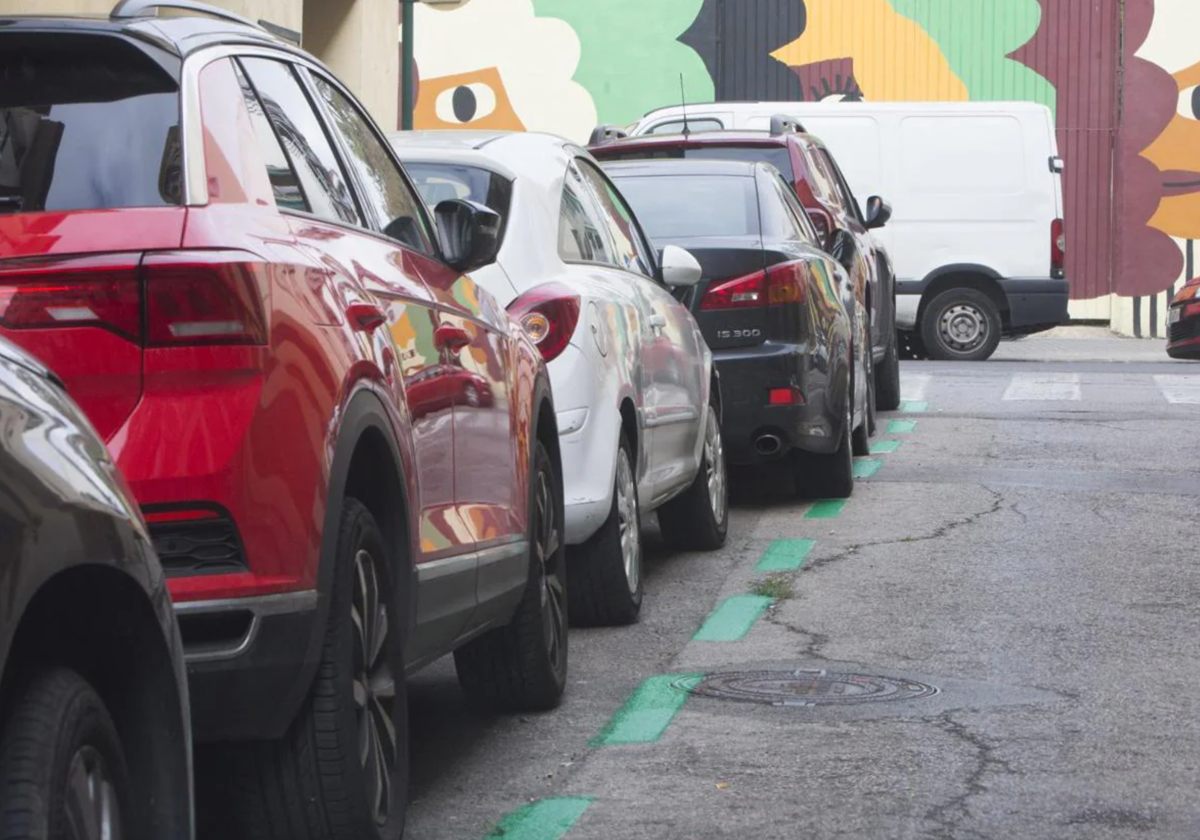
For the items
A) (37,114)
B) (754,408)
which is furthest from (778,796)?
(754,408)

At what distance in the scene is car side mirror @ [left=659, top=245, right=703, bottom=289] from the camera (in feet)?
29.9

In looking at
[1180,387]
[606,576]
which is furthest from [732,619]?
[1180,387]

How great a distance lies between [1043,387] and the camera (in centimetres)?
1941

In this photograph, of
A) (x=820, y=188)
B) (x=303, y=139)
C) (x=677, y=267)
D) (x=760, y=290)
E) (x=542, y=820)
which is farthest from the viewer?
(x=820, y=188)

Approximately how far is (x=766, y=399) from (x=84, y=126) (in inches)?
264

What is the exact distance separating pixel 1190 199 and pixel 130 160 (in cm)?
→ 2978

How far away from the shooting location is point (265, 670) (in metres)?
4.01

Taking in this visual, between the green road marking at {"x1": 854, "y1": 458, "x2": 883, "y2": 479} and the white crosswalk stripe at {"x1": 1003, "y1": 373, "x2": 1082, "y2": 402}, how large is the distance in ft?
15.7

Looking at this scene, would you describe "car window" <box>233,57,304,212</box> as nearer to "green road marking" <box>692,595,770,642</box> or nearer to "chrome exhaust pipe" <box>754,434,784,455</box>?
"green road marking" <box>692,595,770,642</box>

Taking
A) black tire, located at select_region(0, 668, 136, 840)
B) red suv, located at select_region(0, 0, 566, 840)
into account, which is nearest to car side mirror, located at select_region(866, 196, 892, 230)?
red suv, located at select_region(0, 0, 566, 840)

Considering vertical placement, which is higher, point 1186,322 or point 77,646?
point 77,646

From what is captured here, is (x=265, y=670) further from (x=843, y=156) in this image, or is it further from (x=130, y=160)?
(x=843, y=156)

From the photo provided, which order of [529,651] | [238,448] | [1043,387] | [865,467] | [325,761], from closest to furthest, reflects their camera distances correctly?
[238,448]
[325,761]
[529,651]
[865,467]
[1043,387]

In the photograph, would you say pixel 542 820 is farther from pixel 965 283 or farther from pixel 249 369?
pixel 965 283
